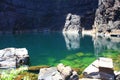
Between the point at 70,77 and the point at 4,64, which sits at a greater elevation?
the point at 70,77

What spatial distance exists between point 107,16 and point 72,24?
21792mm

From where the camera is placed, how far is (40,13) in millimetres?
155500

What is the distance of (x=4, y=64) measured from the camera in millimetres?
60562

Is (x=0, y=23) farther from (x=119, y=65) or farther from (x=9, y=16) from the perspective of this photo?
(x=119, y=65)

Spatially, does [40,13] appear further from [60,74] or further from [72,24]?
[60,74]

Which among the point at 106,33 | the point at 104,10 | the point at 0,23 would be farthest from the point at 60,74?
the point at 0,23

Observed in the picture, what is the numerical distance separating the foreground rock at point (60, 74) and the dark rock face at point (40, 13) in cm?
11131

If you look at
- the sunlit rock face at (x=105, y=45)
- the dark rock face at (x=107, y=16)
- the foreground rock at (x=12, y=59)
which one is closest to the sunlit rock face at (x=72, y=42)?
the sunlit rock face at (x=105, y=45)

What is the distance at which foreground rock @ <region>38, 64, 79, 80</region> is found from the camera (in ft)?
107

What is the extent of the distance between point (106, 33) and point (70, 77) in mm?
97229

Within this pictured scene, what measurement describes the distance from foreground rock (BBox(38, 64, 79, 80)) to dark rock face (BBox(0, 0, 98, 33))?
111 metres

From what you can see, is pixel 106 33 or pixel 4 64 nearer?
pixel 4 64

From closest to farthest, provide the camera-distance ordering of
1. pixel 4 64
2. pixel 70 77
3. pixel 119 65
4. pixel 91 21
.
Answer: pixel 70 77 → pixel 119 65 → pixel 4 64 → pixel 91 21

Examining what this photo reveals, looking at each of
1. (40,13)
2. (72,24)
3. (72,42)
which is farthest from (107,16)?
(40,13)
